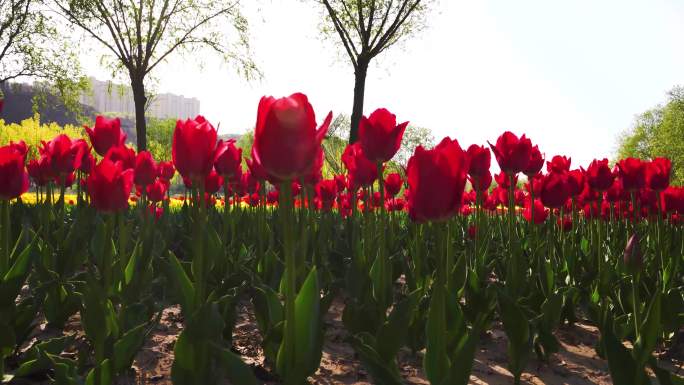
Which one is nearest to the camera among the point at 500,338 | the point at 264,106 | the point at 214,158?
the point at 264,106

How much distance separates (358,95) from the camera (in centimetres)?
1538

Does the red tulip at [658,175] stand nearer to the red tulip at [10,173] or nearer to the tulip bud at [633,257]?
the tulip bud at [633,257]

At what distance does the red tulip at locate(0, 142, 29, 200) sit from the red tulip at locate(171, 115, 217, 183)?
916mm

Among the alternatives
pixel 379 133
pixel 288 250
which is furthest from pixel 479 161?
pixel 288 250

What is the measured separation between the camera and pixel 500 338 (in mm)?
2713

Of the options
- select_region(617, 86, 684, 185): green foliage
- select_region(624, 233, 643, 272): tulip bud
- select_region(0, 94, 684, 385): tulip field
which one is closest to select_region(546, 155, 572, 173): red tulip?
select_region(0, 94, 684, 385): tulip field

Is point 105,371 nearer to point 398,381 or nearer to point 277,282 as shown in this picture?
point 398,381

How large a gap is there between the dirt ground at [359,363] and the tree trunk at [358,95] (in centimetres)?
1257

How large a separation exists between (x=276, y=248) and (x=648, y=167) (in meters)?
2.56

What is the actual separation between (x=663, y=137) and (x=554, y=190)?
49.0 metres

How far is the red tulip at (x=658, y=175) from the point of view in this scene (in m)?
3.04

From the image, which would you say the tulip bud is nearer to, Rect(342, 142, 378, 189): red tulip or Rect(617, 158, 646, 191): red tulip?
Rect(617, 158, 646, 191): red tulip

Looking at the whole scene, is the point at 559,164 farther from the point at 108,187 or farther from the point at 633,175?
the point at 108,187

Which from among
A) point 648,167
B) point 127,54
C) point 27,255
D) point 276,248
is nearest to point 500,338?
point 648,167
